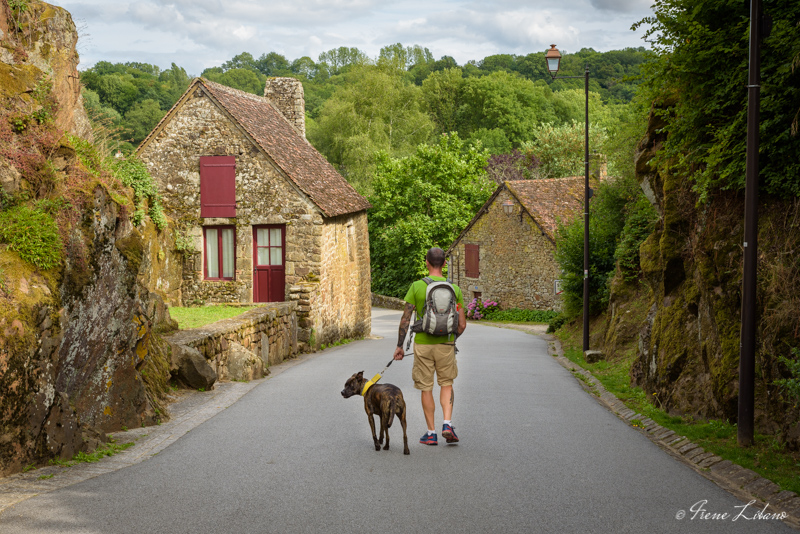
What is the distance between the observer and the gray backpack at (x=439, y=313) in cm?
725

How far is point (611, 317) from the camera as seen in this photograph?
17578 mm

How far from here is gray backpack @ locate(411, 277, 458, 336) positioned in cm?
725

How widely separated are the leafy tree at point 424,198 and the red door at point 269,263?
24.3 meters

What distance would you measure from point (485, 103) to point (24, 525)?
67.9 metres

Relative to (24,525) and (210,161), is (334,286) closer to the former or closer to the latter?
(210,161)

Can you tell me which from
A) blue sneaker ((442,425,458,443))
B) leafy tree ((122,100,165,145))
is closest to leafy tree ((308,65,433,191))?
leafy tree ((122,100,165,145))

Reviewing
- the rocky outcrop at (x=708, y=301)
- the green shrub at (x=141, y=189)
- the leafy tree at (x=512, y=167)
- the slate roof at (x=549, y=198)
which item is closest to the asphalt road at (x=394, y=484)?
the rocky outcrop at (x=708, y=301)

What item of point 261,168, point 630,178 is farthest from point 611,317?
point 261,168

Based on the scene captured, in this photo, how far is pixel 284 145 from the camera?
23531 mm

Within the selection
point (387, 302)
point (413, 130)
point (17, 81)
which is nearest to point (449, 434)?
point (17, 81)

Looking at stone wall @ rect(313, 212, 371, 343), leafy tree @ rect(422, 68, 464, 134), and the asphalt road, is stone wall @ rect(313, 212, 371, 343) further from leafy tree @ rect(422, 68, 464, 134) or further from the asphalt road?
leafy tree @ rect(422, 68, 464, 134)

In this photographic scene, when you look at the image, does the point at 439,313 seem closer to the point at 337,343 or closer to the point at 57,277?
the point at 57,277

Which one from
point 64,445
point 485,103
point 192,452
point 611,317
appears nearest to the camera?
point 64,445

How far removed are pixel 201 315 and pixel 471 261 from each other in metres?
26.5
